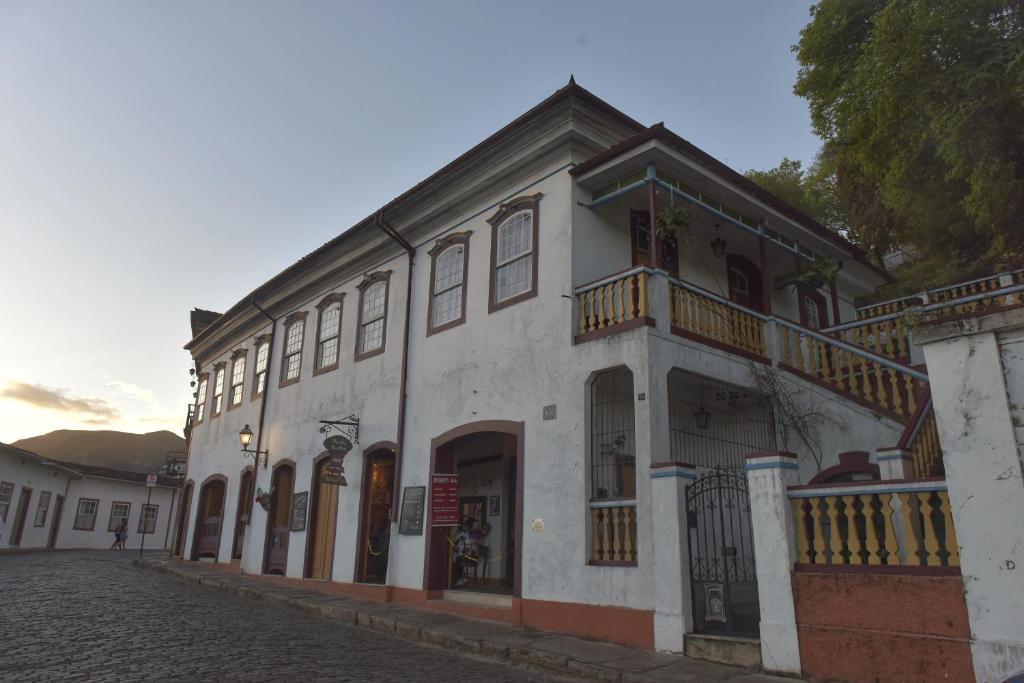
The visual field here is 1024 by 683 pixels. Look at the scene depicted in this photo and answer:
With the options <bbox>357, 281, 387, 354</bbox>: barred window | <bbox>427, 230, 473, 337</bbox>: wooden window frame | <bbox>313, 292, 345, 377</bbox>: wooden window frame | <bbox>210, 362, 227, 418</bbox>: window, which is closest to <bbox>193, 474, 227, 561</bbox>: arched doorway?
<bbox>210, 362, 227, 418</bbox>: window

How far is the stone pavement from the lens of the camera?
22.3ft

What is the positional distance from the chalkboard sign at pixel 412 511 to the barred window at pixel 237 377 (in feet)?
33.1

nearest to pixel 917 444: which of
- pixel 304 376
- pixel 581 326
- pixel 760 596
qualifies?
pixel 760 596

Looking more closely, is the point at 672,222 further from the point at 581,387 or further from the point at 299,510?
the point at 299,510

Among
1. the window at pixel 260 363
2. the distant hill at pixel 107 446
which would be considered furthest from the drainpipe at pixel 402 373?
the distant hill at pixel 107 446

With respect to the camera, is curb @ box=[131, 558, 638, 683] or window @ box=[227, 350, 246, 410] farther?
window @ box=[227, 350, 246, 410]

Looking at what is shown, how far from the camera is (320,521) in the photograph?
50.4 ft

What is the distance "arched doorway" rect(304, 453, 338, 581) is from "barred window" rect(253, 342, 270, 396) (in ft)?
15.5

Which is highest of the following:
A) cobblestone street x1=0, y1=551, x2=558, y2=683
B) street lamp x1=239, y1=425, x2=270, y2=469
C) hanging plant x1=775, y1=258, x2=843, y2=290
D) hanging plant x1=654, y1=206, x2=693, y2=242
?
hanging plant x1=775, y1=258, x2=843, y2=290

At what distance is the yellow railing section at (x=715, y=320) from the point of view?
9922 millimetres

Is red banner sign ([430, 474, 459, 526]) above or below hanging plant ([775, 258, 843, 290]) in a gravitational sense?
below

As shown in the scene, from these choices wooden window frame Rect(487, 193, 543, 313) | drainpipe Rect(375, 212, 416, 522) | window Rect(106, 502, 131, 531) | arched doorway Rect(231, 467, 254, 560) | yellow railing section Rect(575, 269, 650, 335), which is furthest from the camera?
window Rect(106, 502, 131, 531)

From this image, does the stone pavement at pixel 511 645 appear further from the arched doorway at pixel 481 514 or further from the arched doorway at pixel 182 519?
the arched doorway at pixel 182 519

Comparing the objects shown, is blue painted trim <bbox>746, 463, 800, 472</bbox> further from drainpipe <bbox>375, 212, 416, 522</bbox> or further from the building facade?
drainpipe <bbox>375, 212, 416, 522</bbox>
